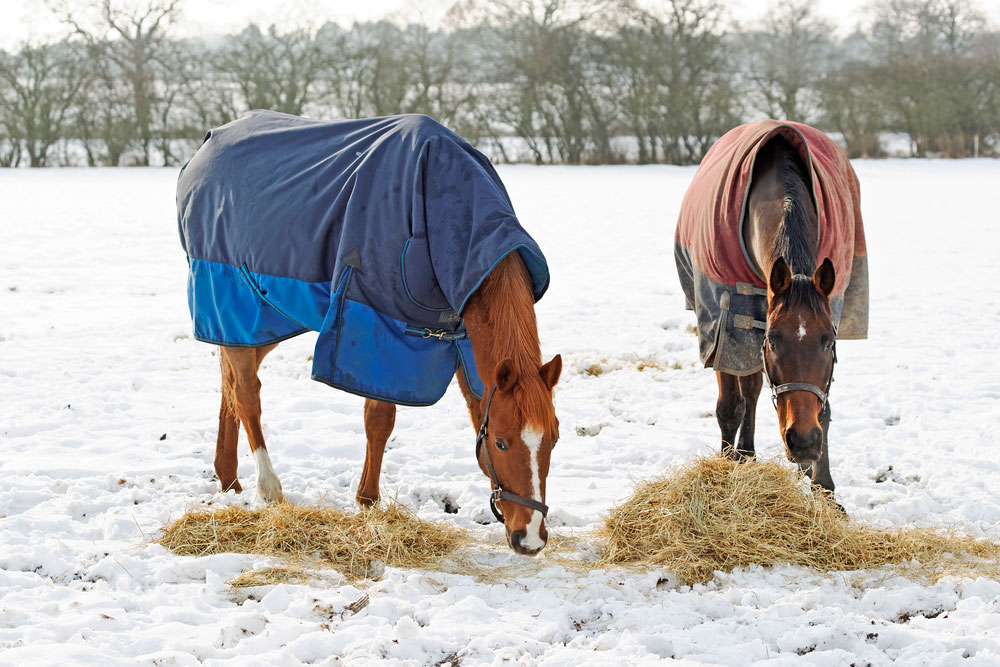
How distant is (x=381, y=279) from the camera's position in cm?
324

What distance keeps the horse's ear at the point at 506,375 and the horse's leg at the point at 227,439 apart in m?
1.81

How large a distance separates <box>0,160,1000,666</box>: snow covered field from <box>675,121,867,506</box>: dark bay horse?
1.64ft

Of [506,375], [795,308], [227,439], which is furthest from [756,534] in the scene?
[227,439]

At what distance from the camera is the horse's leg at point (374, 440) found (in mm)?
3746

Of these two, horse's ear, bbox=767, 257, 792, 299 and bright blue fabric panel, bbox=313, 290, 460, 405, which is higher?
horse's ear, bbox=767, 257, 792, 299

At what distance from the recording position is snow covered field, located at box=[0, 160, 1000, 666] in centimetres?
262

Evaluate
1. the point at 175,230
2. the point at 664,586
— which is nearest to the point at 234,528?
the point at 664,586

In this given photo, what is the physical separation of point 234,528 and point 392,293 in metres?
1.13

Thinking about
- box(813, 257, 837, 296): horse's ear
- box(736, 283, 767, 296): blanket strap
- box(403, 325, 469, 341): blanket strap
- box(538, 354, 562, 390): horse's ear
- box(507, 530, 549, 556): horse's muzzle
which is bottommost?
box(507, 530, 549, 556): horse's muzzle

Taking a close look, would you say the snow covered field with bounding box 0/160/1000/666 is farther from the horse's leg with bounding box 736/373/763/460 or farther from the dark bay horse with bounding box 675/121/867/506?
the dark bay horse with bounding box 675/121/867/506

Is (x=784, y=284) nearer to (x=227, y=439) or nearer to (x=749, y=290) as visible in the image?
(x=749, y=290)

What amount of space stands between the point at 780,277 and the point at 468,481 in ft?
5.86

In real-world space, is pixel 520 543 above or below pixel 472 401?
below

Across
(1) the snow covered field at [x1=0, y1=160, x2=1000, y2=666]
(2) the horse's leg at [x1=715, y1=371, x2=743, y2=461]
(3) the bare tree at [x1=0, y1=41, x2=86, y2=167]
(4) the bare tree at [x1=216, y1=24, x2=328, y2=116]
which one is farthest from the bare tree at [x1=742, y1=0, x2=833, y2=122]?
(2) the horse's leg at [x1=715, y1=371, x2=743, y2=461]
